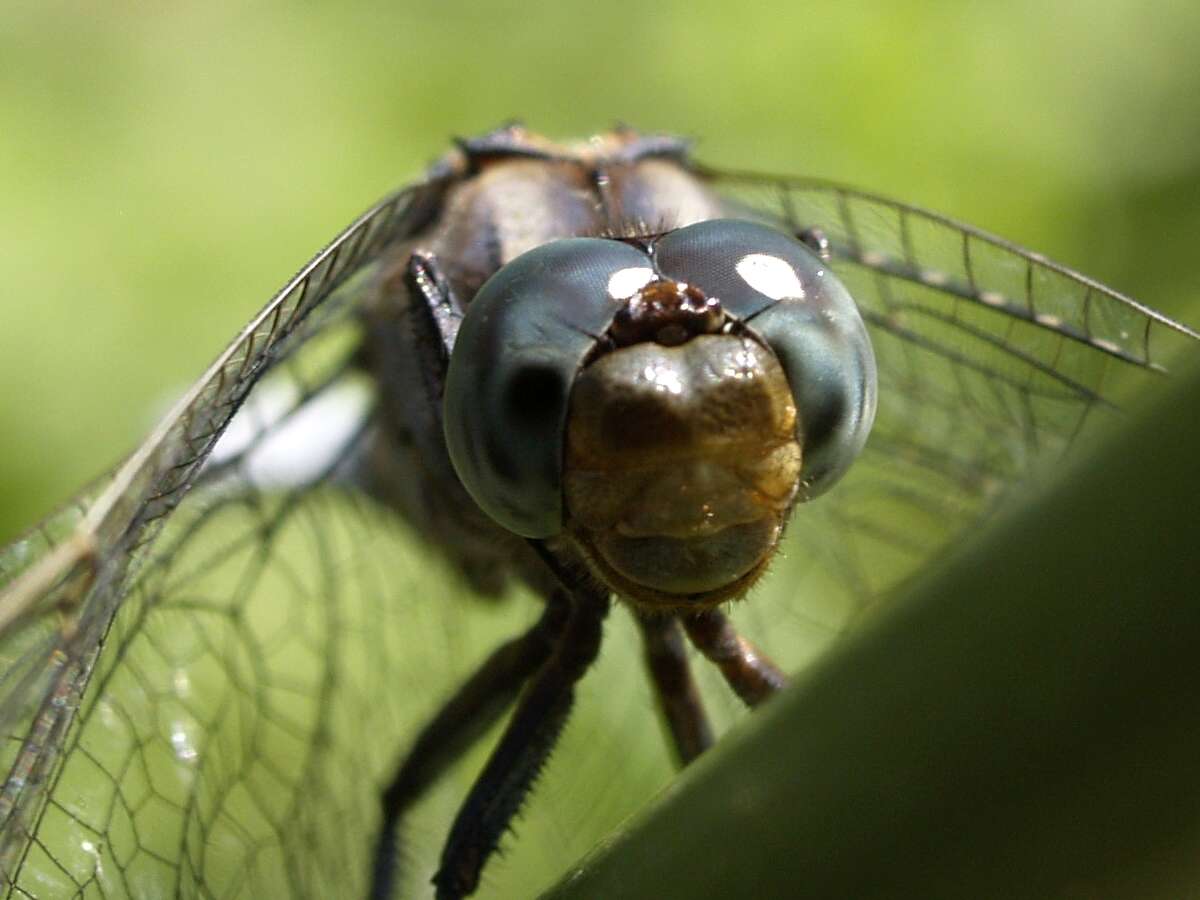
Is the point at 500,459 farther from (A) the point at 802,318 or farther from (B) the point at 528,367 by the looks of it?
(A) the point at 802,318

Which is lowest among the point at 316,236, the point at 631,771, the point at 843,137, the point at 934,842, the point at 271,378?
the point at 631,771

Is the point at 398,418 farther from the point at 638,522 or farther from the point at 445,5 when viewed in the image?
the point at 445,5

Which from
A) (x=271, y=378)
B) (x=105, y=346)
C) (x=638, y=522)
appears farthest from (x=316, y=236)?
(x=638, y=522)

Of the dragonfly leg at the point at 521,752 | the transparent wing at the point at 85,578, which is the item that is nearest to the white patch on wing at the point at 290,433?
the transparent wing at the point at 85,578

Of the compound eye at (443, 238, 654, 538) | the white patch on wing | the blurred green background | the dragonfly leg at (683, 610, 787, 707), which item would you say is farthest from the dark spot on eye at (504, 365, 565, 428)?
the blurred green background

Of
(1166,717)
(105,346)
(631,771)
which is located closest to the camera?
(1166,717)

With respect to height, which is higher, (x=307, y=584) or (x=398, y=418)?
(x=398, y=418)

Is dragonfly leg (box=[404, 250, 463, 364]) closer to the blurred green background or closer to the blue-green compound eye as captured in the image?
the blue-green compound eye
